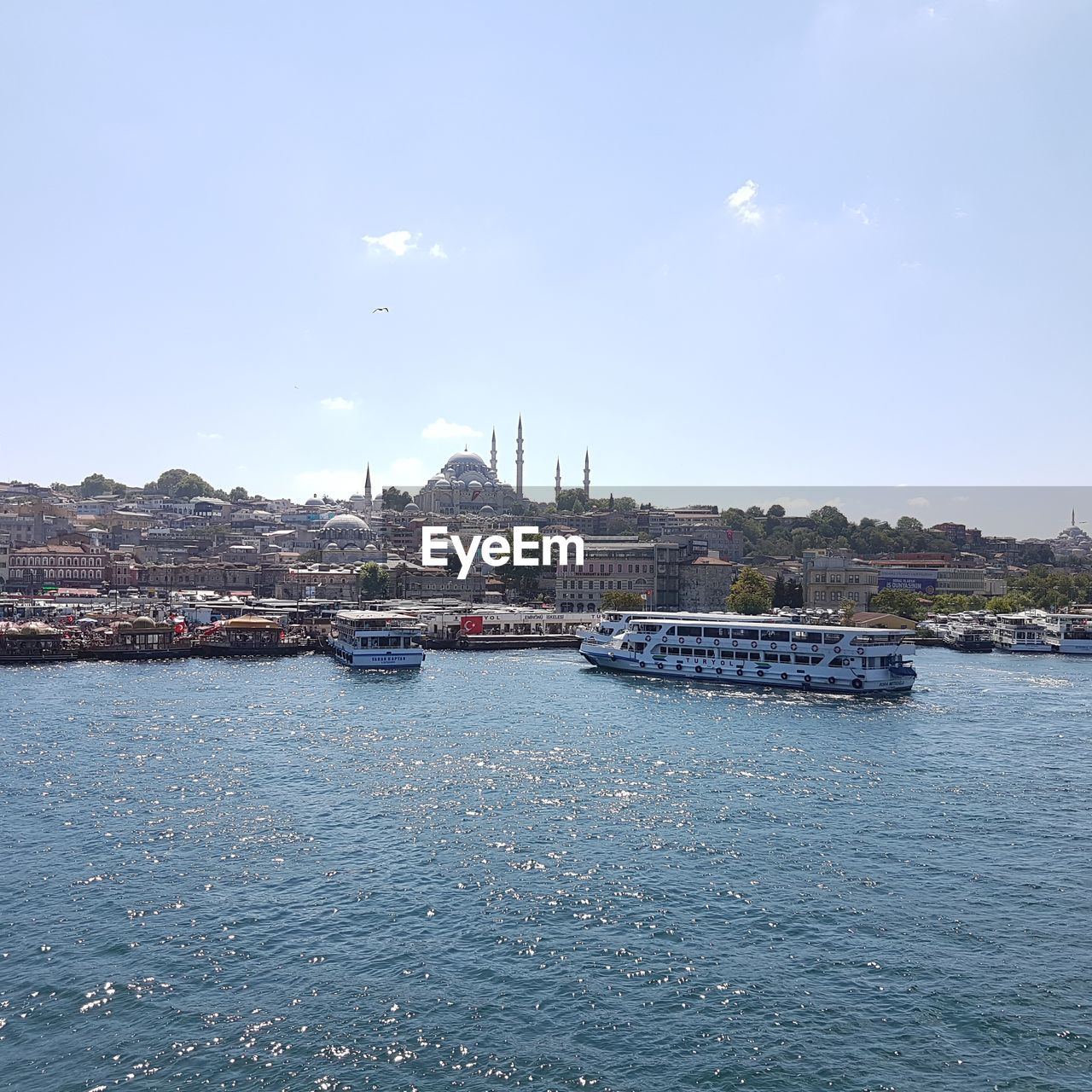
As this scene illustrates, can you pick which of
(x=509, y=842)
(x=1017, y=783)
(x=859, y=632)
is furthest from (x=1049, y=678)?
(x=509, y=842)

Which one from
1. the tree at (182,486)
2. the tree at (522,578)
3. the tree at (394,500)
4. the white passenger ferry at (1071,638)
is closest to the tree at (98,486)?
the tree at (182,486)

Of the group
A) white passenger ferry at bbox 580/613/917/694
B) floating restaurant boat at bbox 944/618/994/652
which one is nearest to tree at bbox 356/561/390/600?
white passenger ferry at bbox 580/613/917/694

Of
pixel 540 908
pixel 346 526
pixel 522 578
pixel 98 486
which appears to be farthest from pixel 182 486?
pixel 540 908

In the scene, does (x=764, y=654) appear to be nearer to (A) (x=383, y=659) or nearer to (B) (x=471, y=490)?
(A) (x=383, y=659)

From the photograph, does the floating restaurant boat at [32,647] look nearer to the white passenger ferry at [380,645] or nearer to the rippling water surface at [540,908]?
the white passenger ferry at [380,645]

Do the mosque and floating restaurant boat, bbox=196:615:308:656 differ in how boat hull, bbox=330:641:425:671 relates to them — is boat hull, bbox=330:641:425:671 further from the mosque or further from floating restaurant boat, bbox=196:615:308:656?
the mosque
